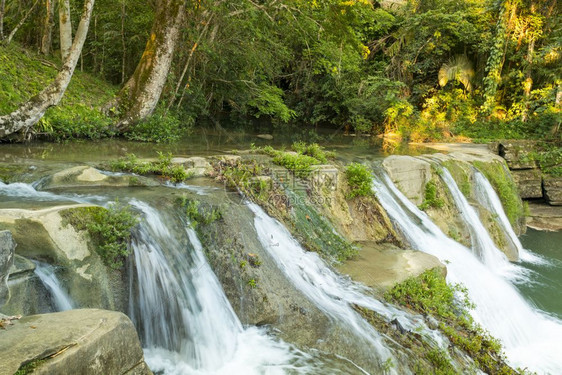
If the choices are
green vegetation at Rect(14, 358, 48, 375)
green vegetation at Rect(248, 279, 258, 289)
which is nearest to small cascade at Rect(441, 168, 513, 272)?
green vegetation at Rect(248, 279, 258, 289)

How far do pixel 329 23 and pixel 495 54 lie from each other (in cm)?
970

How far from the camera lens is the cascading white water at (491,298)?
241 inches

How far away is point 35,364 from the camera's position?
229 cm

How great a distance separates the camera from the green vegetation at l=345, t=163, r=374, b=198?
794 centimetres

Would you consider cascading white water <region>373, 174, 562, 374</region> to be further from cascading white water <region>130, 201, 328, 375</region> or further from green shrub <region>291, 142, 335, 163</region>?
cascading white water <region>130, 201, 328, 375</region>

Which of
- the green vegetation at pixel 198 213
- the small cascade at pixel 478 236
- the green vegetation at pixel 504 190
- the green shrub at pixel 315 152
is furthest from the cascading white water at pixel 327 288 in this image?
the green vegetation at pixel 504 190

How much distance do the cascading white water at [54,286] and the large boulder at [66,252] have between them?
0.13 ft

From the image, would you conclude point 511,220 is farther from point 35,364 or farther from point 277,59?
point 35,364

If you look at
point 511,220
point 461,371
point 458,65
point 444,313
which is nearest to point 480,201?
point 511,220

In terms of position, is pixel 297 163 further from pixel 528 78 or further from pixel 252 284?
pixel 528 78

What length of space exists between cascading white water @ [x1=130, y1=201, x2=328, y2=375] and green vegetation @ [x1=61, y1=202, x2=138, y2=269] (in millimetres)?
151

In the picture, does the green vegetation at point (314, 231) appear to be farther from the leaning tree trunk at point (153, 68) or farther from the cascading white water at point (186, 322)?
the leaning tree trunk at point (153, 68)

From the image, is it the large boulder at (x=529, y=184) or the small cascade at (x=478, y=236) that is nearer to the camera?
the small cascade at (x=478, y=236)

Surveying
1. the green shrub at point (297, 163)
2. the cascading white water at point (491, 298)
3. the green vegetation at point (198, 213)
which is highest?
the green shrub at point (297, 163)
